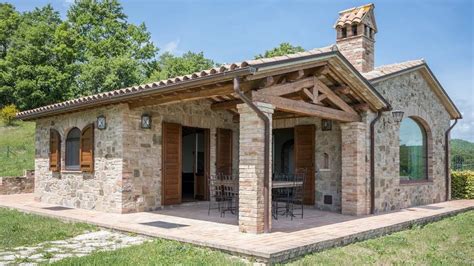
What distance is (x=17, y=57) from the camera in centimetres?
2888

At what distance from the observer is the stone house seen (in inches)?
283

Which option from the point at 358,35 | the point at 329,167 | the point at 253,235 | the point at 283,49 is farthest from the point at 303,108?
the point at 283,49

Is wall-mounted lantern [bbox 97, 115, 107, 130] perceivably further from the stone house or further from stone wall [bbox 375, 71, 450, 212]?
stone wall [bbox 375, 71, 450, 212]

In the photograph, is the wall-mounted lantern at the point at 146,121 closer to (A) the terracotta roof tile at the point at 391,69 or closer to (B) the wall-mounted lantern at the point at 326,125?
(B) the wall-mounted lantern at the point at 326,125

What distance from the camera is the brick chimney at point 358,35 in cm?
1181

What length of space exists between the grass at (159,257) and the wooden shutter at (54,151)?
6340 mm

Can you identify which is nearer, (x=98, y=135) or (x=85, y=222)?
(x=85, y=222)

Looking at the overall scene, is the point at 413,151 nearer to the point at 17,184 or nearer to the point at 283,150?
the point at 283,150

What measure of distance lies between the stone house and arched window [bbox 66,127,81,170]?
5cm

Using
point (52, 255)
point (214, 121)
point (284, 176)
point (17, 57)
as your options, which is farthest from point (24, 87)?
point (52, 255)

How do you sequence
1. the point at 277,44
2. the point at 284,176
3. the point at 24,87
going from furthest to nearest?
the point at 277,44 → the point at 24,87 → the point at 284,176

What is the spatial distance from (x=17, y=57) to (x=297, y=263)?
2852 centimetres

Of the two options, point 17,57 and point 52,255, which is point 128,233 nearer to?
point 52,255

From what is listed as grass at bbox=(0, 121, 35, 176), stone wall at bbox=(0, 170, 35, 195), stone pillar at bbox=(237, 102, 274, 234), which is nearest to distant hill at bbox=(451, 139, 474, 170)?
stone pillar at bbox=(237, 102, 274, 234)
